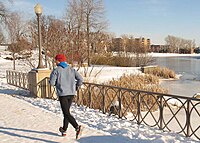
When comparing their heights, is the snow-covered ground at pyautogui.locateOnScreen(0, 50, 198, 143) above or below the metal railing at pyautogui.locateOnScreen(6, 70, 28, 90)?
below

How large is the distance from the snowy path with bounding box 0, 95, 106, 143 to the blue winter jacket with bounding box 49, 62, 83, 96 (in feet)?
3.28

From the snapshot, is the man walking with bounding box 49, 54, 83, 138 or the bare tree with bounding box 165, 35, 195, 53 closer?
the man walking with bounding box 49, 54, 83, 138

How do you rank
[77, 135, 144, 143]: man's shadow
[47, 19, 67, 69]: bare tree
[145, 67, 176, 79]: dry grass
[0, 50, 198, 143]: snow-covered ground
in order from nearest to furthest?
[77, 135, 144, 143]: man's shadow
[0, 50, 198, 143]: snow-covered ground
[47, 19, 67, 69]: bare tree
[145, 67, 176, 79]: dry grass

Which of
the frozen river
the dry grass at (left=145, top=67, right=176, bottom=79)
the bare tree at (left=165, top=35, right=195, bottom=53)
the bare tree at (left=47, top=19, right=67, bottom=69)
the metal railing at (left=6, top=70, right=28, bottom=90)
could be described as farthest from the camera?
the bare tree at (left=165, top=35, right=195, bottom=53)

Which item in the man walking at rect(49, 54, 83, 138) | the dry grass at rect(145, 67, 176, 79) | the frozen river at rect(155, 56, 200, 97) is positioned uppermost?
the man walking at rect(49, 54, 83, 138)

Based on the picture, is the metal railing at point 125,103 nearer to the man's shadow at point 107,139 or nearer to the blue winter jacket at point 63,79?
the man's shadow at point 107,139

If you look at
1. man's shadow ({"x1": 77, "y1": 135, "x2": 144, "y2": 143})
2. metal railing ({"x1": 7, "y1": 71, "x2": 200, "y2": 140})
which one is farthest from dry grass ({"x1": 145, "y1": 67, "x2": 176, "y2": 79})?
man's shadow ({"x1": 77, "y1": 135, "x2": 144, "y2": 143})

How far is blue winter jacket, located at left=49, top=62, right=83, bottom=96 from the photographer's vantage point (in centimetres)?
562

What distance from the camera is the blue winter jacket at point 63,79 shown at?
5621 millimetres

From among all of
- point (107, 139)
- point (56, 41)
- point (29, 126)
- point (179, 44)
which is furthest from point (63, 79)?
point (179, 44)

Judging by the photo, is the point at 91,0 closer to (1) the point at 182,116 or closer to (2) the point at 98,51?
(2) the point at 98,51

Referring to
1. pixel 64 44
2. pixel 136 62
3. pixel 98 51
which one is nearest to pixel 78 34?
pixel 64 44

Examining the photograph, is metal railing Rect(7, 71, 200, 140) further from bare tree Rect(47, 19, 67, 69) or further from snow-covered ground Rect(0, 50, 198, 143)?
bare tree Rect(47, 19, 67, 69)

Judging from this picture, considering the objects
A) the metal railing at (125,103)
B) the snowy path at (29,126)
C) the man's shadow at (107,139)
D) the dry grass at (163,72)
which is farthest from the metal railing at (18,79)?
the dry grass at (163,72)
